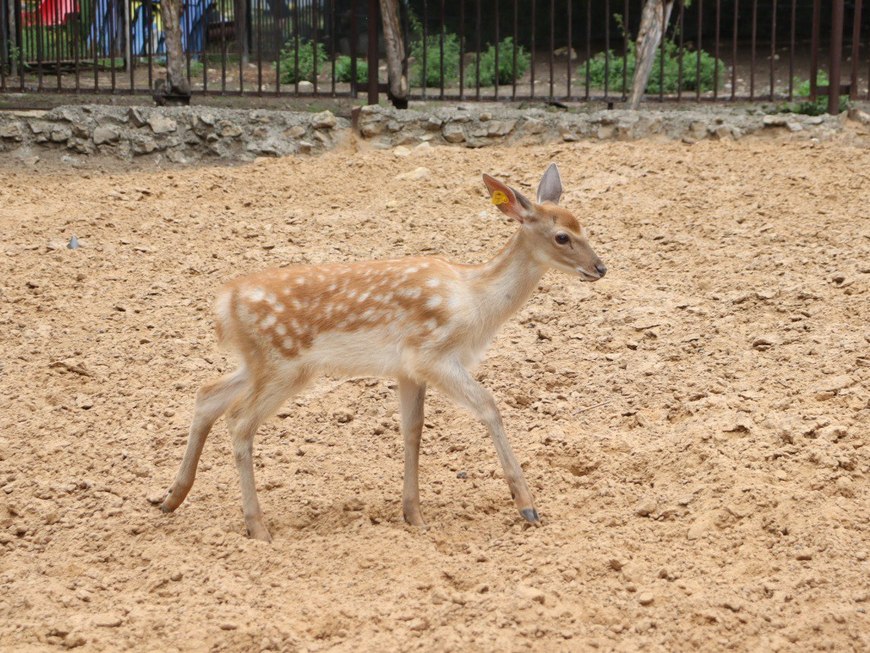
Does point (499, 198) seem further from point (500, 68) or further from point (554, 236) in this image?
point (500, 68)

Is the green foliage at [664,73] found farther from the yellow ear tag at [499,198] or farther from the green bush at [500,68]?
the yellow ear tag at [499,198]

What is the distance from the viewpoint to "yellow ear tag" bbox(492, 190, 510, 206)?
5430 millimetres

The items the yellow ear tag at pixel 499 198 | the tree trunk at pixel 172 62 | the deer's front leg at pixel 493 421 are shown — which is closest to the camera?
the deer's front leg at pixel 493 421

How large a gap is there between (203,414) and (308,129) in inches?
220

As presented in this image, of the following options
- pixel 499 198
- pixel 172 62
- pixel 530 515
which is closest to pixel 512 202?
pixel 499 198

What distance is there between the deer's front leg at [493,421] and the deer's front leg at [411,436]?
0.25 m

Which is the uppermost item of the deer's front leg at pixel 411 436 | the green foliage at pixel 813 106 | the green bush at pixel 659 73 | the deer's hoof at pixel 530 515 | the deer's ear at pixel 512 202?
the green bush at pixel 659 73

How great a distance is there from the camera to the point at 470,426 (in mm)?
6336

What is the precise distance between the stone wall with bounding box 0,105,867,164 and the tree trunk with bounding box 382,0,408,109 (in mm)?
355

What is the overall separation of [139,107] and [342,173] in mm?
1916

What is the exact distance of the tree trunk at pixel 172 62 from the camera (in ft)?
34.9

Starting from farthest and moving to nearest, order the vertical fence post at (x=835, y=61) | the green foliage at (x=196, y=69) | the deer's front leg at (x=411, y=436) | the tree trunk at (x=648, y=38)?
1. the green foliage at (x=196, y=69)
2. the tree trunk at (x=648, y=38)
3. the vertical fence post at (x=835, y=61)
4. the deer's front leg at (x=411, y=436)

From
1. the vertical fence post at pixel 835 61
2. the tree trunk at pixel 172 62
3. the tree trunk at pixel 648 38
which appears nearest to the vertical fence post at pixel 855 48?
the vertical fence post at pixel 835 61

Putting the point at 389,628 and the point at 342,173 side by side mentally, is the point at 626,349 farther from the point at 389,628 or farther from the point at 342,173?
Result: the point at 342,173
